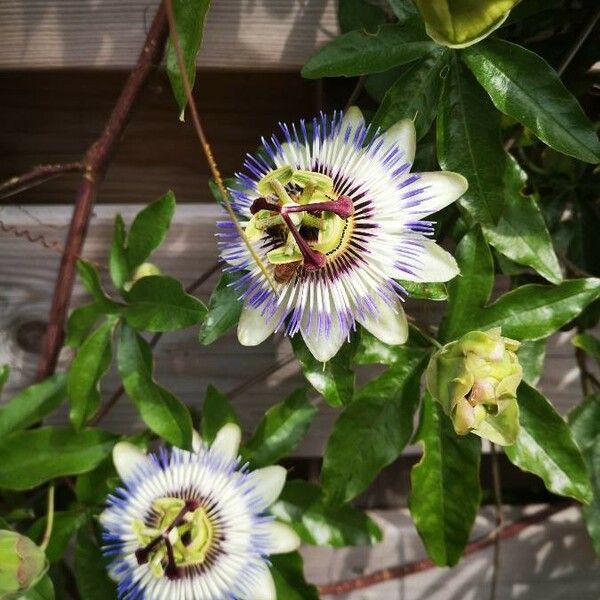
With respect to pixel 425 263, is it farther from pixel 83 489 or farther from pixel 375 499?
pixel 375 499

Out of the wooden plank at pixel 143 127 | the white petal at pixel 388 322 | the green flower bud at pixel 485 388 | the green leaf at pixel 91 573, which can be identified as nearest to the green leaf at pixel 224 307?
the white petal at pixel 388 322

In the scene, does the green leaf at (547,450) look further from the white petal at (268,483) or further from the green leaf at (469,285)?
the white petal at (268,483)

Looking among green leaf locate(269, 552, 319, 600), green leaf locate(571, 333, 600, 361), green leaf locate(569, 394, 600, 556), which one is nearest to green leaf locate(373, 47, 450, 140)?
green leaf locate(571, 333, 600, 361)

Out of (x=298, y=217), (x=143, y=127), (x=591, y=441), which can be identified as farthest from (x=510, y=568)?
(x=143, y=127)

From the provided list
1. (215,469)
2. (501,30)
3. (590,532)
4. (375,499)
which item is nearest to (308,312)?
(215,469)

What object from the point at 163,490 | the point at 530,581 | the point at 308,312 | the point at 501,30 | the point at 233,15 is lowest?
the point at 530,581

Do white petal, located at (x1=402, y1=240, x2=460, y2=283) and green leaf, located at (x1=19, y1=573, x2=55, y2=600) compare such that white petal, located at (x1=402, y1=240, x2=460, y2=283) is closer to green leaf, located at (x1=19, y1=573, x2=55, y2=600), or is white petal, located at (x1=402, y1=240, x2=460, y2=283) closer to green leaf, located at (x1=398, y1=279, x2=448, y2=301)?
green leaf, located at (x1=398, y1=279, x2=448, y2=301)

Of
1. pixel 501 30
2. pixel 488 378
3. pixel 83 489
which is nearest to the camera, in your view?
pixel 488 378
